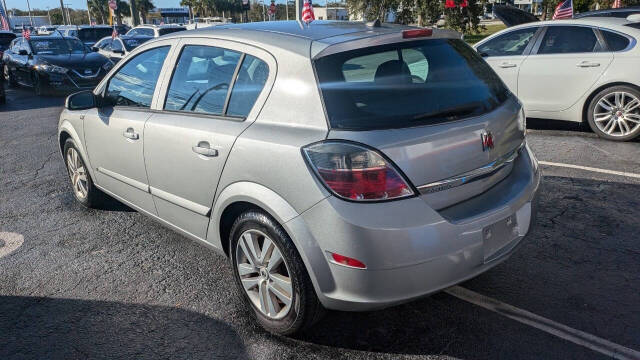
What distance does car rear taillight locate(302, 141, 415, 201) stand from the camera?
7.90ft

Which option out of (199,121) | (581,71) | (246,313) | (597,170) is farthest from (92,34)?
(246,313)

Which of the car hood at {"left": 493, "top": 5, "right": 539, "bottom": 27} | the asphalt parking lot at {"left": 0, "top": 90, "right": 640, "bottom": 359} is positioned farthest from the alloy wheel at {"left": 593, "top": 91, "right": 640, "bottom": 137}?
the car hood at {"left": 493, "top": 5, "right": 539, "bottom": 27}

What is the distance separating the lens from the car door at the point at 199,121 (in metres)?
2.98

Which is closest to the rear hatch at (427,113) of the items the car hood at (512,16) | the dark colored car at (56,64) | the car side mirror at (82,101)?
the car side mirror at (82,101)

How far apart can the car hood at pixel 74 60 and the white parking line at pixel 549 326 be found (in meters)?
12.5

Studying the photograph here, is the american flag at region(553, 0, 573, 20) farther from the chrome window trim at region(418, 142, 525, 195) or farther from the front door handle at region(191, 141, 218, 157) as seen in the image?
the front door handle at region(191, 141, 218, 157)

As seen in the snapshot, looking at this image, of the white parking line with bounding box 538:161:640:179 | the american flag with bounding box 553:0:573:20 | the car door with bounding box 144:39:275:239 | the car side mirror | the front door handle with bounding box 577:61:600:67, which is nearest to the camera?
the car door with bounding box 144:39:275:239

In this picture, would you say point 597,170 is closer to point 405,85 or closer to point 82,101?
point 405,85

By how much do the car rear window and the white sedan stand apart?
432 centimetres

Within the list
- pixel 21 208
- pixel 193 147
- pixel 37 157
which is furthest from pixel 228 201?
pixel 37 157

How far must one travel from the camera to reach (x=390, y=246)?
2.38 meters

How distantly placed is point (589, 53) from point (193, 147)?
590 cm

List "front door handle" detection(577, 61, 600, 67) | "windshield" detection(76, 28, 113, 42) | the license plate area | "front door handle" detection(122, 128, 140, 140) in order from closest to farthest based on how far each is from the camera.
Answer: the license plate area
"front door handle" detection(122, 128, 140, 140)
"front door handle" detection(577, 61, 600, 67)
"windshield" detection(76, 28, 113, 42)

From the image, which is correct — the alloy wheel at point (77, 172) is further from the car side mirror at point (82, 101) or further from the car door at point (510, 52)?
the car door at point (510, 52)
